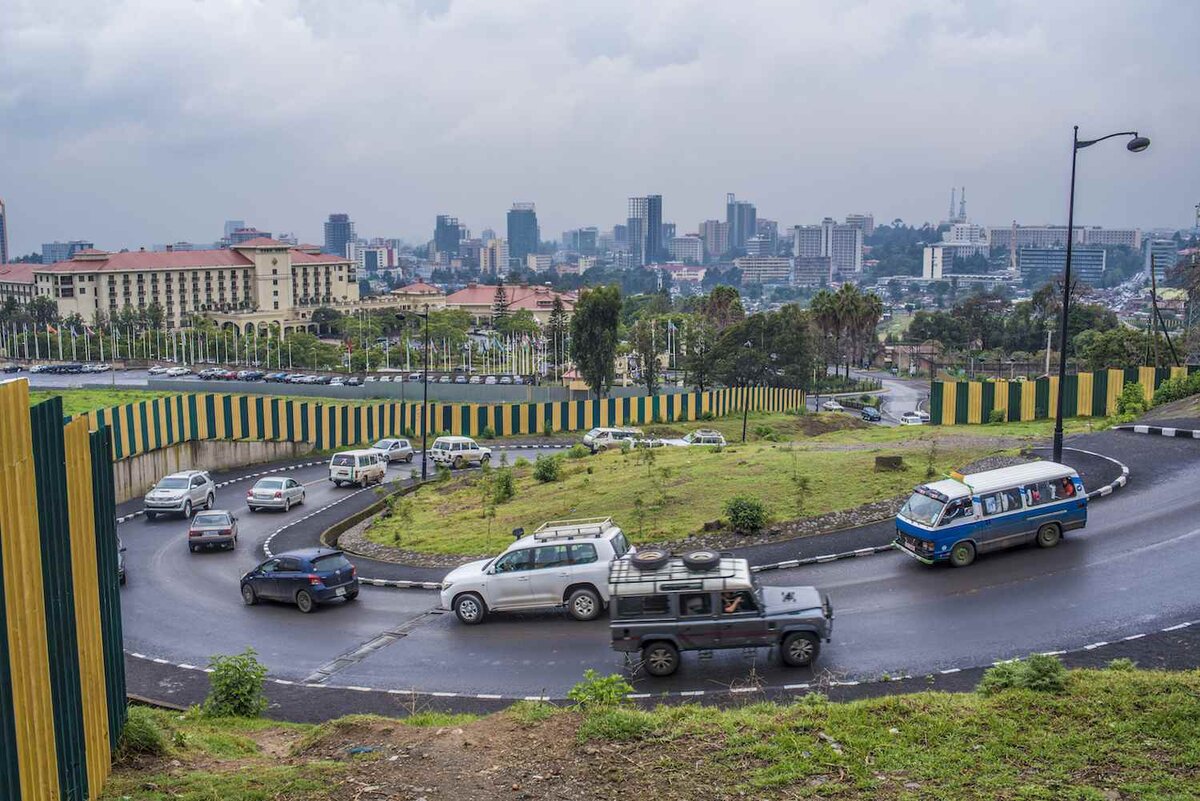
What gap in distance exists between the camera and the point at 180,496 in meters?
34.8

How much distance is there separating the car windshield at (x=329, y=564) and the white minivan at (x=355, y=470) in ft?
56.9

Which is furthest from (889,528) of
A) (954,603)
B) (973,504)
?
(954,603)

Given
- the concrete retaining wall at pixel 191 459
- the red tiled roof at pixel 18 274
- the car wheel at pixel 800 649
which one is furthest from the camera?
the red tiled roof at pixel 18 274

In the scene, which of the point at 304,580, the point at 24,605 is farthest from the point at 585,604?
the point at 24,605

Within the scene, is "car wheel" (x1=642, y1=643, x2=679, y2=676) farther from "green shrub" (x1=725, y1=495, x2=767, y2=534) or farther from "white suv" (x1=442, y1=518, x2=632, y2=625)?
"green shrub" (x1=725, y1=495, x2=767, y2=534)

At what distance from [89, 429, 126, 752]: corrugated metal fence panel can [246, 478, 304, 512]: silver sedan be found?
23476 mm

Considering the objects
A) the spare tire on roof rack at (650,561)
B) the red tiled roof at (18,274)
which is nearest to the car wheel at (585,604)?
the spare tire on roof rack at (650,561)

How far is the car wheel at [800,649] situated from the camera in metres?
15.1

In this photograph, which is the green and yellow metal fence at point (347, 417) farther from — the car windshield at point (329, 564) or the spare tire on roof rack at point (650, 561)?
the spare tire on roof rack at point (650, 561)

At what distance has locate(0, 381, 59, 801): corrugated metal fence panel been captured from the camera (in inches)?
355

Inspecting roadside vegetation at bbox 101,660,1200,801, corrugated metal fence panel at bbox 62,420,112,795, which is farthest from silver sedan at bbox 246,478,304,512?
corrugated metal fence panel at bbox 62,420,112,795

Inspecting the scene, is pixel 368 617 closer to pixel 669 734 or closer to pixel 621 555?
pixel 621 555

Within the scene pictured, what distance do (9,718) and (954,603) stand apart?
46.6ft

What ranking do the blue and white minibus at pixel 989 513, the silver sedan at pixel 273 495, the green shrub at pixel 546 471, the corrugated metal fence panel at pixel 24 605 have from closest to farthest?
the corrugated metal fence panel at pixel 24 605 < the blue and white minibus at pixel 989 513 < the green shrub at pixel 546 471 < the silver sedan at pixel 273 495
